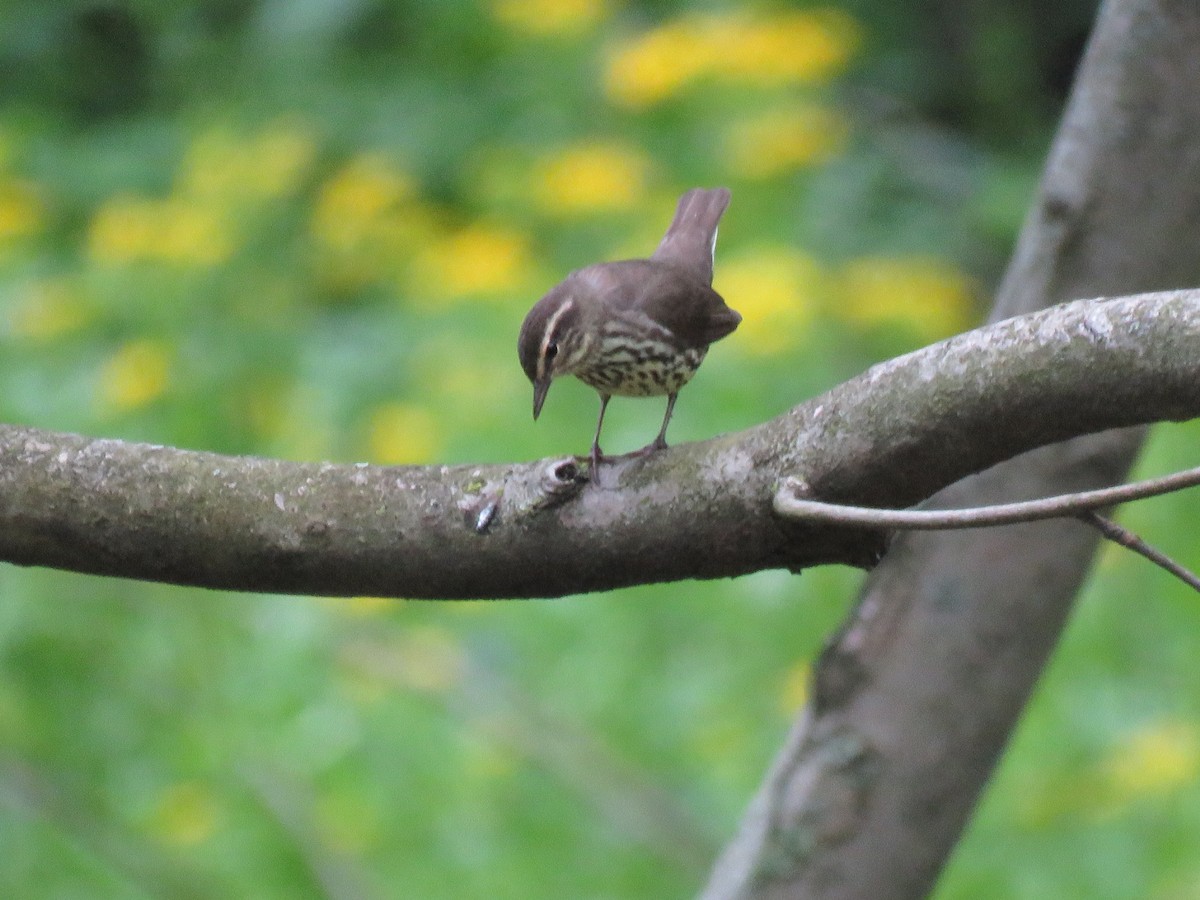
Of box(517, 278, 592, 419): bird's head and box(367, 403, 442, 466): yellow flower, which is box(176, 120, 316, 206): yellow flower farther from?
box(517, 278, 592, 419): bird's head

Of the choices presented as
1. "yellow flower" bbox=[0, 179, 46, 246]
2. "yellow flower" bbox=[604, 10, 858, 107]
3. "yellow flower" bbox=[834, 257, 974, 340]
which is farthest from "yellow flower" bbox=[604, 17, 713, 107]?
"yellow flower" bbox=[0, 179, 46, 246]

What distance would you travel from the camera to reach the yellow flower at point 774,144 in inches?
168

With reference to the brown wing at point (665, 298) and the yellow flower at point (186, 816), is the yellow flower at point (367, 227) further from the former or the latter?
the brown wing at point (665, 298)

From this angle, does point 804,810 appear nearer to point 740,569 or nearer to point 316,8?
point 740,569

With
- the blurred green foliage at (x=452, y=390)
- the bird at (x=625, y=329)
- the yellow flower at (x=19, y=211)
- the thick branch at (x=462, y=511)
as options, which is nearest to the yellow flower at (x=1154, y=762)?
the blurred green foliage at (x=452, y=390)

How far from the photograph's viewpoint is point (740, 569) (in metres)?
1.46

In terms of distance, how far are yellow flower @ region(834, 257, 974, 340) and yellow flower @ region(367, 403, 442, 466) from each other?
1171 millimetres

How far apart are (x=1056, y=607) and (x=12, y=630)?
1.93m

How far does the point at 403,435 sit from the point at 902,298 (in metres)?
1.38

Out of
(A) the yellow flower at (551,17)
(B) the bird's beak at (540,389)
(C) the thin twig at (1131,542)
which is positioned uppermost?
(A) the yellow flower at (551,17)

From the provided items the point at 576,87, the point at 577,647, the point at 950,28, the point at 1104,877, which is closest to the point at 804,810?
the point at 1104,877

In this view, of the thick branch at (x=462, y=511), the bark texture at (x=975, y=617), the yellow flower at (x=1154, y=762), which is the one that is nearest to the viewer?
the thick branch at (x=462, y=511)

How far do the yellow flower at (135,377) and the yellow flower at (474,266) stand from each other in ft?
2.46

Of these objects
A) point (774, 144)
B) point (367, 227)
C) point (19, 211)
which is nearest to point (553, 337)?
point (774, 144)
